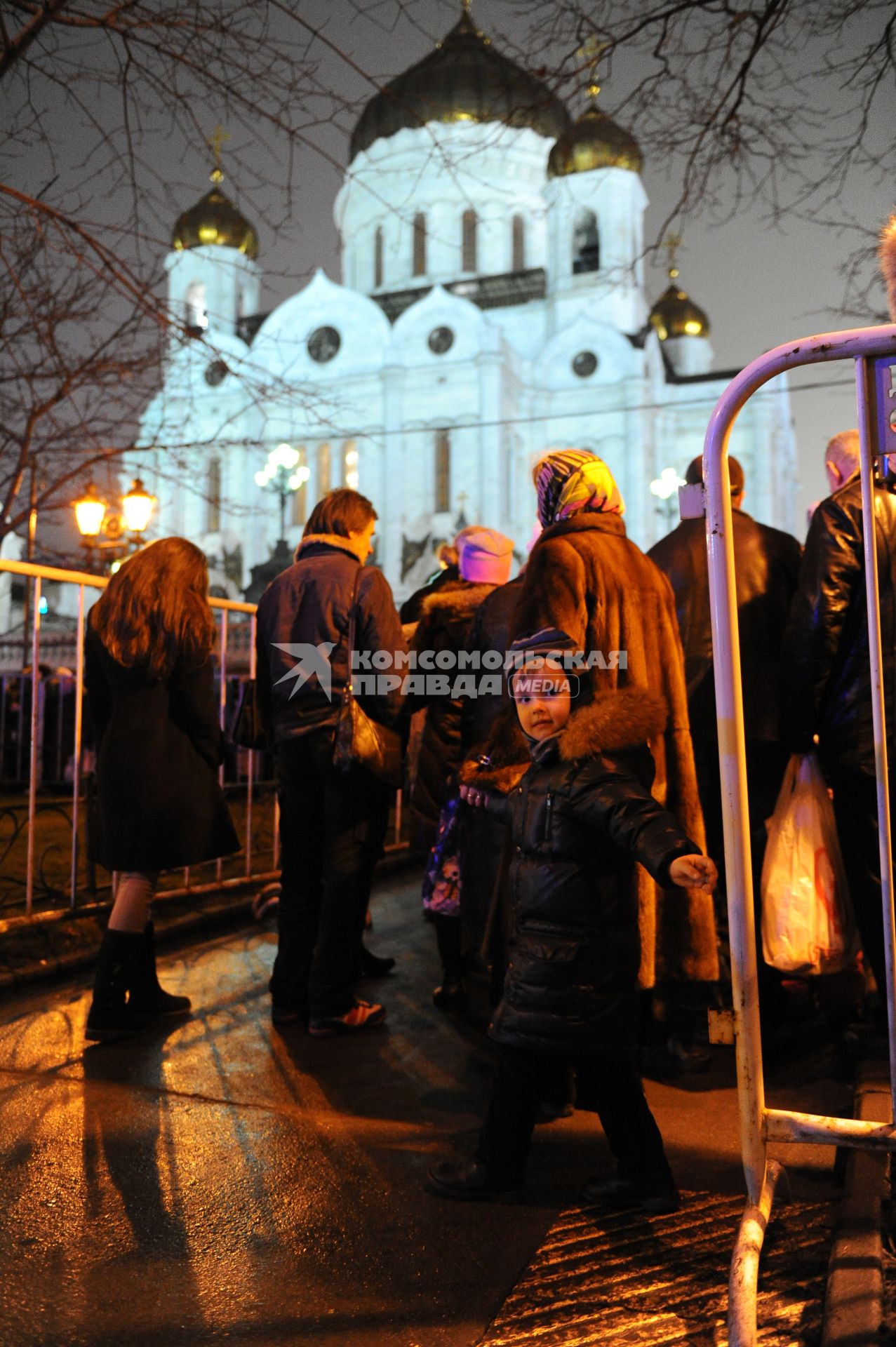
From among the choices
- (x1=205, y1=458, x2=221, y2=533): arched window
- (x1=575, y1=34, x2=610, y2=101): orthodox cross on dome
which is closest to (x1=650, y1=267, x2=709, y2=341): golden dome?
(x1=205, y1=458, x2=221, y2=533): arched window

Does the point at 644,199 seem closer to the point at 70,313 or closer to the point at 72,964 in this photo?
the point at 70,313

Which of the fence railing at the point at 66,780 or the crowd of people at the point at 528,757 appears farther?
the fence railing at the point at 66,780

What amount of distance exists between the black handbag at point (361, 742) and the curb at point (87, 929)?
1693 millimetres

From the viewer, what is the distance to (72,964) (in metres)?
4.79

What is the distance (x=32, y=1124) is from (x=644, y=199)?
55387mm

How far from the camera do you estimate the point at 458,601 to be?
474 centimetres

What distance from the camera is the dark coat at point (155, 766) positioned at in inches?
159

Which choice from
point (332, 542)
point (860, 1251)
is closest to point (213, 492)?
point (332, 542)

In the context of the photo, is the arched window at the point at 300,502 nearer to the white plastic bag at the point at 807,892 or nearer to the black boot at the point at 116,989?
the black boot at the point at 116,989

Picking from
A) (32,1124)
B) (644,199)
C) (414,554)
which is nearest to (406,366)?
(414,554)

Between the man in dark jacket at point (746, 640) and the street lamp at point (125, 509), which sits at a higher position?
the street lamp at point (125, 509)

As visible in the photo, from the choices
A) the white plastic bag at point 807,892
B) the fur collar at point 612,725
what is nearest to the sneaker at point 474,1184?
the fur collar at point 612,725

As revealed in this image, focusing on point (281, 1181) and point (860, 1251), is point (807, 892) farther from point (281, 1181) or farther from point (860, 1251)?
point (281, 1181)

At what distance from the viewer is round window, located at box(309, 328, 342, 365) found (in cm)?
5294
